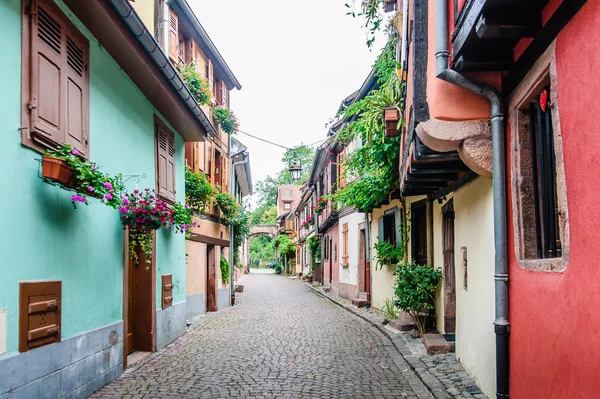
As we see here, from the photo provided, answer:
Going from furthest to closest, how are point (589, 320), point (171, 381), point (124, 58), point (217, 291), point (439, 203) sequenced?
point (217, 291), point (439, 203), point (124, 58), point (171, 381), point (589, 320)

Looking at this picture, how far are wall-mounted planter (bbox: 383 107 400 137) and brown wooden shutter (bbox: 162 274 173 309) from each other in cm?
434

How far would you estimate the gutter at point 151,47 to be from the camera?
5.59 metres

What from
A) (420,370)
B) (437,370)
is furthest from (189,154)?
(437,370)

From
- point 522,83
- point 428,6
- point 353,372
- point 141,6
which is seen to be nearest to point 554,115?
point 522,83

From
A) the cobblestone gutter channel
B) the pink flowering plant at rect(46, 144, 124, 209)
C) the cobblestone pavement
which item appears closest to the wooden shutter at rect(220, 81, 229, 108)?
the cobblestone pavement

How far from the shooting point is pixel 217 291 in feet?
50.9

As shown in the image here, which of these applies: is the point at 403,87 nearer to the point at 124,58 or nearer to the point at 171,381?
the point at 124,58

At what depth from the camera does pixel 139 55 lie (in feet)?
21.7

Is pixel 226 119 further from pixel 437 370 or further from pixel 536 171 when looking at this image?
pixel 536 171

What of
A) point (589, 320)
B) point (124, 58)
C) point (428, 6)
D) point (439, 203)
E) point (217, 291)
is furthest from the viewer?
point (217, 291)

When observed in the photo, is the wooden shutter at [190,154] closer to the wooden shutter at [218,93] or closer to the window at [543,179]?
the wooden shutter at [218,93]

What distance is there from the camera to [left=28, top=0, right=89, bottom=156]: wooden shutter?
4547 mm

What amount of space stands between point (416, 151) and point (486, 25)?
2255mm

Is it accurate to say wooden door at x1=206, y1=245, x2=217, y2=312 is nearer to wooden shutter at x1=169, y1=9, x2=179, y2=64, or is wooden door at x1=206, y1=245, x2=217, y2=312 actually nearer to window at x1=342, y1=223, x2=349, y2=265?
window at x1=342, y1=223, x2=349, y2=265
